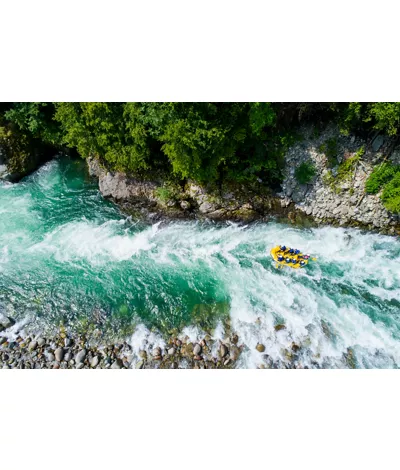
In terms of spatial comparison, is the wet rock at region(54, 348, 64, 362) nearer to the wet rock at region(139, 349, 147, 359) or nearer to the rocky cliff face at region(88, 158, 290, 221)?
the wet rock at region(139, 349, 147, 359)

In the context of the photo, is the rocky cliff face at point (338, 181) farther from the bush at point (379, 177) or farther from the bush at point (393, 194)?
the bush at point (393, 194)

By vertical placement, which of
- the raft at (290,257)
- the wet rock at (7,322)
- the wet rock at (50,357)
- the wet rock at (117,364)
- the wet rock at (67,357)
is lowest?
the wet rock at (50,357)

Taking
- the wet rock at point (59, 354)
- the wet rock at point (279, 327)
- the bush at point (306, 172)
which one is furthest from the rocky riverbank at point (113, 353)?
the bush at point (306, 172)

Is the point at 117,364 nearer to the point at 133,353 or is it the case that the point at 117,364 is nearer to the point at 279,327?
the point at 133,353

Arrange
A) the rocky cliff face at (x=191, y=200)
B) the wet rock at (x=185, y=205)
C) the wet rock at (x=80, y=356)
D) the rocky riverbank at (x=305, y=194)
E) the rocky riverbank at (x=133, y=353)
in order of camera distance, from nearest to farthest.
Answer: the rocky riverbank at (x=133, y=353) < the wet rock at (x=80, y=356) < the rocky riverbank at (x=305, y=194) < the rocky cliff face at (x=191, y=200) < the wet rock at (x=185, y=205)

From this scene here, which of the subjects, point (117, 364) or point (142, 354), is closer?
point (117, 364)

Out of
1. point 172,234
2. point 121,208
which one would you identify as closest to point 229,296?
point 172,234

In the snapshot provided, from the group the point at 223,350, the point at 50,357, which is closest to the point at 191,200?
A: the point at 223,350

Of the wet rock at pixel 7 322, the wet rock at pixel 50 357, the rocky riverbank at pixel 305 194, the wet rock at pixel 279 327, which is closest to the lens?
the wet rock at pixel 50 357
